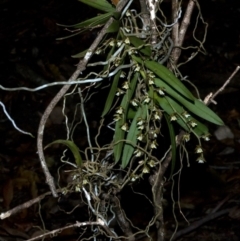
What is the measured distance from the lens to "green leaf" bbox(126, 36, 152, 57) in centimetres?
159

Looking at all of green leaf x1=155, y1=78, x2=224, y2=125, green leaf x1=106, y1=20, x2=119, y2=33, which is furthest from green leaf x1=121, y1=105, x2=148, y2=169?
green leaf x1=106, y1=20, x2=119, y2=33

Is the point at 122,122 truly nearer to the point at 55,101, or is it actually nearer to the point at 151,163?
the point at 151,163

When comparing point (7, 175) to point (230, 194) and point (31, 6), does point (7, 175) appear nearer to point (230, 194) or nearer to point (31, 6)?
point (230, 194)

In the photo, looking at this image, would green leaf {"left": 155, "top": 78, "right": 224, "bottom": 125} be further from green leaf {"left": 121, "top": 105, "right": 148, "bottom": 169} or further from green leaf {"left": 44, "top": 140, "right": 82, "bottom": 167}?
green leaf {"left": 44, "top": 140, "right": 82, "bottom": 167}

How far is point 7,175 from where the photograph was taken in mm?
3420

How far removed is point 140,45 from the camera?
5.20 ft

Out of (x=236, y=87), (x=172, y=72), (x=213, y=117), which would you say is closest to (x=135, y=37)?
(x=172, y=72)

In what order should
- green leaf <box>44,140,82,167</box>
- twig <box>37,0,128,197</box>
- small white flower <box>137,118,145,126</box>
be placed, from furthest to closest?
small white flower <box>137,118,145,126</box>, green leaf <box>44,140,82,167</box>, twig <box>37,0,128,197</box>

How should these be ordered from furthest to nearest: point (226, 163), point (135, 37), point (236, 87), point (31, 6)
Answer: point (31, 6), point (236, 87), point (226, 163), point (135, 37)

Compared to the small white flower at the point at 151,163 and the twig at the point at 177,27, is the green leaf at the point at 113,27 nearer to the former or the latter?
the twig at the point at 177,27

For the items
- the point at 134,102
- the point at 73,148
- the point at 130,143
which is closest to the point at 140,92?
the point at 134,102

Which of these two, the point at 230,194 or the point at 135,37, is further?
the point at 230,194

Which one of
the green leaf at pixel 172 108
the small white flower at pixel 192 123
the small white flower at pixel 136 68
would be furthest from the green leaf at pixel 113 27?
the small white flower at pixel 192 123

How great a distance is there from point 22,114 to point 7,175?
64 centimetres
